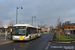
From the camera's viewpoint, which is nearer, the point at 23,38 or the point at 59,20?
the point at 23,38

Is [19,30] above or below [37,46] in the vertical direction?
above

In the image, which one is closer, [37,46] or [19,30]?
[37,46]

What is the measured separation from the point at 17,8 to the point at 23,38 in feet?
31.8

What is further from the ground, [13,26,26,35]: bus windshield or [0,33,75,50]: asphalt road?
[13,26,26,35]: bus windshield

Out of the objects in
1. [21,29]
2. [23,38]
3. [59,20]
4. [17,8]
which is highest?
[17,8]

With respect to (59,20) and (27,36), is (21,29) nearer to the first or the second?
(27,36)

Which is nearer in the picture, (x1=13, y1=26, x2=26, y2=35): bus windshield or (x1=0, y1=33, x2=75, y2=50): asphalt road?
(x1=0, y1=33, x2=75, y2=50): asphalt road

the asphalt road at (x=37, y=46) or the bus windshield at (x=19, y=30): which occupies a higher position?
the bus windshield at (x=19, y=30)

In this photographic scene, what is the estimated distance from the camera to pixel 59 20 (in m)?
28.3

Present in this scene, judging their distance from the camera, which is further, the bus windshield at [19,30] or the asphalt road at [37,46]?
the bus windshield at [19,30]

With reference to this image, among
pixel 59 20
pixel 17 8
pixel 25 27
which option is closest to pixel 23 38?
pixel 25 27

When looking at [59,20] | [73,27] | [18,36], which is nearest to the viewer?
[18,36]

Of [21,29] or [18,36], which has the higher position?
[21,29]

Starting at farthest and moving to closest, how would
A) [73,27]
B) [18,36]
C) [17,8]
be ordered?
[73,27] < [17,8] < [18,36]
